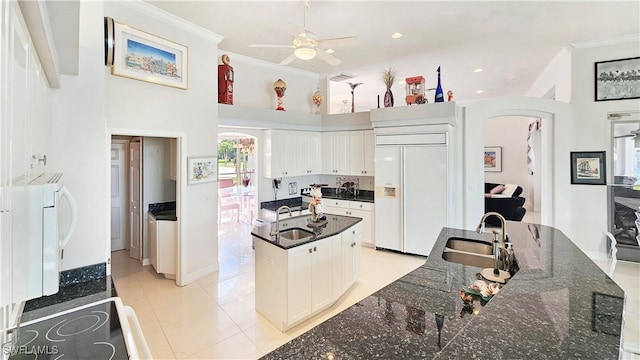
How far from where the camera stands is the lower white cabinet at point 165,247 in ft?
12.7

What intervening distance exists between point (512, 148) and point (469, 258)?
27.6 ft

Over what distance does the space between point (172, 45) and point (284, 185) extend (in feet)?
10.1

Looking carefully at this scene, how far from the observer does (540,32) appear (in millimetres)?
3973

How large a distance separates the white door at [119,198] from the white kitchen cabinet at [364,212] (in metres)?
3.78

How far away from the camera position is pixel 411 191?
188 inches

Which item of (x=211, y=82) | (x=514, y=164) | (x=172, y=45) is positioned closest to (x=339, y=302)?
(x=211, y=82)

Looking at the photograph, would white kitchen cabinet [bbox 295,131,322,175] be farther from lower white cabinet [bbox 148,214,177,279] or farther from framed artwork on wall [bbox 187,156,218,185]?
lower white cabinet [bbox 148,214,177,279]

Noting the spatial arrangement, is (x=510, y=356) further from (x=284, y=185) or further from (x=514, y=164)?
(x=514, y=164)

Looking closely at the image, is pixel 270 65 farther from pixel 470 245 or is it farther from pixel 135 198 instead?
pixel 470 245

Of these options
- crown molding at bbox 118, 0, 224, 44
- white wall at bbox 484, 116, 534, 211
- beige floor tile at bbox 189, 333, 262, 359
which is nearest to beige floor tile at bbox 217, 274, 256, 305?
beige floor tile at bbox 189, 333, 262, 359

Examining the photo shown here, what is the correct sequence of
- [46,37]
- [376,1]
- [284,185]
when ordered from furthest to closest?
[284,185] → [376,1] → [46,37]

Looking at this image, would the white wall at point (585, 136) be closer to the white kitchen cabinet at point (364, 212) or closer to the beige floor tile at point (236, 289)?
the white kitchen cabinet at point (364, 212)

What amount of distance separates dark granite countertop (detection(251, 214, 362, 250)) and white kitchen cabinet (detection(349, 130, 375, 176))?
6.83 ft

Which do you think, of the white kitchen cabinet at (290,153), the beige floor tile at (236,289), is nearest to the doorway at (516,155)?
the white kitchen cabinet at (290,153)
